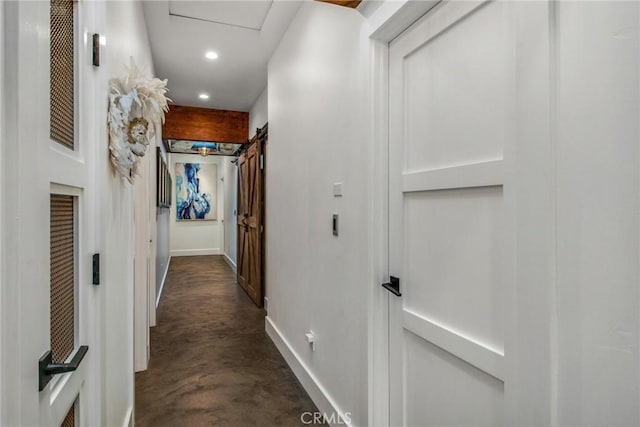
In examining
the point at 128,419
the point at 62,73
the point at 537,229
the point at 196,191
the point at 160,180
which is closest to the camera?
the point at 537,229

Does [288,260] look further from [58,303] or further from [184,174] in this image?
[184,174]

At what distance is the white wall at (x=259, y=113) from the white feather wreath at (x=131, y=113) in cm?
281

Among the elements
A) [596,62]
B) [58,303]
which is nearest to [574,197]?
[596,62]

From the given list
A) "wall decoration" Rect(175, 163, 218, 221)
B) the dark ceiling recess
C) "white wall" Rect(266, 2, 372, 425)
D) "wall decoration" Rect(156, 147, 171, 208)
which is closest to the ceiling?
"white wall" Rect(266, 2, 372, 425)

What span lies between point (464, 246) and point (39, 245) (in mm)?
1157

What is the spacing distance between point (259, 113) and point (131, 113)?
3.31m

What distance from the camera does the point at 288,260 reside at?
2.89 metres

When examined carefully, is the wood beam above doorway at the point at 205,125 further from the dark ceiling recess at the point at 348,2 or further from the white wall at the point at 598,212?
the white wall at the point at 598,212

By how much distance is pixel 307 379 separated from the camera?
2373mm

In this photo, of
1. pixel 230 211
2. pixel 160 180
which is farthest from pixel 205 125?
pixel 230 211

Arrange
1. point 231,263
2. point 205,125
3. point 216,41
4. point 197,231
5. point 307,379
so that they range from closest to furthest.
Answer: point 307,379 → point 216,41 → point 205,125 → point 231,263 → point 197,231

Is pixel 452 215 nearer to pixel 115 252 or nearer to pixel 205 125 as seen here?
pixel 115 252

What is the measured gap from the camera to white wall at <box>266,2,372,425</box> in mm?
1694

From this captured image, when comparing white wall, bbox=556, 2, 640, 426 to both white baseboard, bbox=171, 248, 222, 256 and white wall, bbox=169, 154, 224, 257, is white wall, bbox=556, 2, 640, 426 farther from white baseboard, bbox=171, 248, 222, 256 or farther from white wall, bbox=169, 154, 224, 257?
white baseboard, bbox=171, 248, 222, 256
